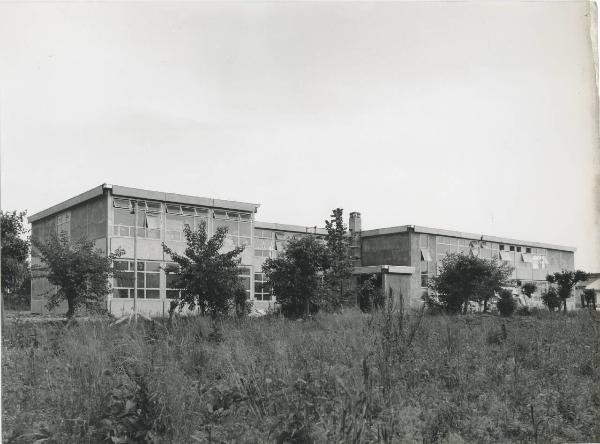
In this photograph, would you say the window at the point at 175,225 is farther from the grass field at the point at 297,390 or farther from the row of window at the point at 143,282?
the grass field at the point at 297,390

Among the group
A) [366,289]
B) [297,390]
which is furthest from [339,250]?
[297,390]

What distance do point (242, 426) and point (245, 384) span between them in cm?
59

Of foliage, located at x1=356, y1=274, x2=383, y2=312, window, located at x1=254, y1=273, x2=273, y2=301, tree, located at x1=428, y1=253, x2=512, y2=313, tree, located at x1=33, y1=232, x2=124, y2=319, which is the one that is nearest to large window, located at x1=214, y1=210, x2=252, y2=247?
window, located at x1=254, y1=273, x2=273, y2=301

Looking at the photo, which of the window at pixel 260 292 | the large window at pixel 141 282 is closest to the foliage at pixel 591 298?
the large window at pixel 141 282

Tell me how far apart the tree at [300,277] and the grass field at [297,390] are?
39.3 ft

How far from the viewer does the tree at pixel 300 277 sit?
2089cm

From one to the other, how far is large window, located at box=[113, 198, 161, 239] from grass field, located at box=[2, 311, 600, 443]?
16.8 m

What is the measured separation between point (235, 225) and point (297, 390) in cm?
2489

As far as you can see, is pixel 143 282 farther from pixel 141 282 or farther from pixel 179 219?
pixel 179 219

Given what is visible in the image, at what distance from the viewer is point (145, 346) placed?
734 centimetres

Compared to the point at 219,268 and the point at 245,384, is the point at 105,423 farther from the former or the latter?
the point at 219,268

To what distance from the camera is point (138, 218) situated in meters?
25.8

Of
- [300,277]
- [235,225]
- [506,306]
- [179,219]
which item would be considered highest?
[179,219]

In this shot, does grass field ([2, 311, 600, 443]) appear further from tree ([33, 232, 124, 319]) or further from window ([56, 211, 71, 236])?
window ([56, 211, 71, 236])
